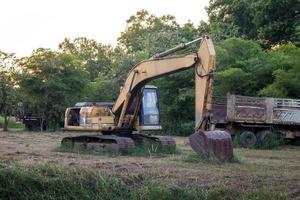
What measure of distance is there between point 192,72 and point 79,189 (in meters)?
25.3

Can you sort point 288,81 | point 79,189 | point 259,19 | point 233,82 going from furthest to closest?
point 259,19 → point 233,82 → point 288,81 → point 79,189

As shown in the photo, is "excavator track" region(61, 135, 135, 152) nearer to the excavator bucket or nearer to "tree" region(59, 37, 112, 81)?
the excavator bucket

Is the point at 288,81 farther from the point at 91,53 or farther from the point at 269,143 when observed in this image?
the point at 91,53

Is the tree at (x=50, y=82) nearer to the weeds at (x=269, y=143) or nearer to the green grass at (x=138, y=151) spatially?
the weeds at (x=269, y=143)

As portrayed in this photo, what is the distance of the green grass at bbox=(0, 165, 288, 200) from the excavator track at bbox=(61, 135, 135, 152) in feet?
29.9

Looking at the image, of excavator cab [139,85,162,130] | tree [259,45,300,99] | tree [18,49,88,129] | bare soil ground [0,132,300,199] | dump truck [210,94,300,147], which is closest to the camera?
bare soil ground [0,132,300,199]

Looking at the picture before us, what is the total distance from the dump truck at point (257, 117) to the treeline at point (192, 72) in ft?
7.47

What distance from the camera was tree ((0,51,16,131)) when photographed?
119ft

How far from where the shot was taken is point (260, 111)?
22.7m

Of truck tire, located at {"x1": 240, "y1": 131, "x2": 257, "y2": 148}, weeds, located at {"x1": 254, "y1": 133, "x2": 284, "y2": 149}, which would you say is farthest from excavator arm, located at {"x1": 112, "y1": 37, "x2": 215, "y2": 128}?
weeds, located at {"x1": 254, "y1": 133, "x2": 284, "y2": 149}

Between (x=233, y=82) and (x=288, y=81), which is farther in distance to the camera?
(x=233, y=82)

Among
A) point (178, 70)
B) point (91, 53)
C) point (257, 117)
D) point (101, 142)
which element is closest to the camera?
point (178, 70)

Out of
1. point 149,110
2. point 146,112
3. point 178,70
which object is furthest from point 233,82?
point 178,70

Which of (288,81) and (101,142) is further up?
(288,81)
